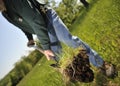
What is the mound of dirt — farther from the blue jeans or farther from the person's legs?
the person's legs

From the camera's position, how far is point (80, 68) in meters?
5.38

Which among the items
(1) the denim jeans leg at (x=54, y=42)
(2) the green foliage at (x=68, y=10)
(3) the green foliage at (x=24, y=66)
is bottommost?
(3) the green foliage at (x=24, y=66)

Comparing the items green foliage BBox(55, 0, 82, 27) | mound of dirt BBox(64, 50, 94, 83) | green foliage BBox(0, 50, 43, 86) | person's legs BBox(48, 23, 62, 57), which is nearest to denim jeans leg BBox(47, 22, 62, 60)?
person's legs BBox(48, 23, 62, 57)

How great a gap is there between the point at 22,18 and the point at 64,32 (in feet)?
2.20

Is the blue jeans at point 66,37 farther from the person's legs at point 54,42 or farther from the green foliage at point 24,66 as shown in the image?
the green foliage at point 24,66

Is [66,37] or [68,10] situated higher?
[66,37]

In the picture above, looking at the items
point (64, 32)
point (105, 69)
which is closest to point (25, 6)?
point (64, 32)

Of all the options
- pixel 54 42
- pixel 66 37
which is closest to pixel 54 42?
pixel 54 42

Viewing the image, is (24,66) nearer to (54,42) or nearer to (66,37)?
(54,42)

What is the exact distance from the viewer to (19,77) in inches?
1022

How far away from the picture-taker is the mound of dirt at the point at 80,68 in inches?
211

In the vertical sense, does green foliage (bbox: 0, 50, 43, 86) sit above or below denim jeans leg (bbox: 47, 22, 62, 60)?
below

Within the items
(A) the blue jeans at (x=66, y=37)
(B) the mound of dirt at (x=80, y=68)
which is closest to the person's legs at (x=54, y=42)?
(A) the blue jeans at (x=66, y=37)

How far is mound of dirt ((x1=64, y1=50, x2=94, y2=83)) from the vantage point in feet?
17.6
